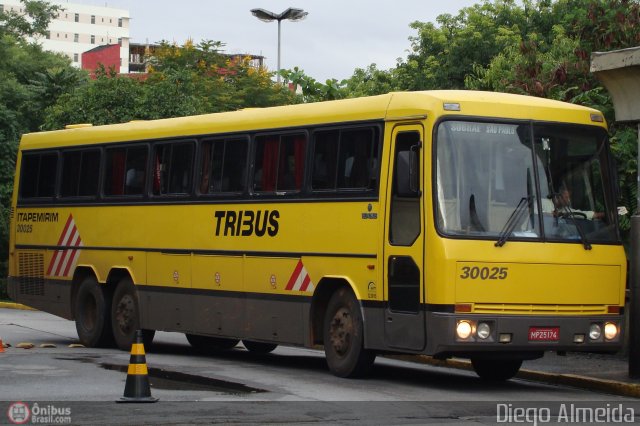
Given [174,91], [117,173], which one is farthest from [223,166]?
[174,91]

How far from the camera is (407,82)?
157 ft

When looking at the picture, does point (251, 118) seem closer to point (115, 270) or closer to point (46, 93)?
point (115, 270)

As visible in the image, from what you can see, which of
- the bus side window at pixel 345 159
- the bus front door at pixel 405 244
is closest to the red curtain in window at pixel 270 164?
the bus side window at pixel 345 159

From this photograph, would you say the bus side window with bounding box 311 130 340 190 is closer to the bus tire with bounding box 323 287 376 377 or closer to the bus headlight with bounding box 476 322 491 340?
the bus tire with bounding box 323 287 376 377

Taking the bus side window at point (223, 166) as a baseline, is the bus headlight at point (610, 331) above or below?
below

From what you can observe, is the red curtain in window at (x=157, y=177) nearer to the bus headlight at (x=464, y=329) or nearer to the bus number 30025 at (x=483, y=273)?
the bus number 30025 at (x=483, y=273)

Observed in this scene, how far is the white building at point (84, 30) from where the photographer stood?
7156 inches

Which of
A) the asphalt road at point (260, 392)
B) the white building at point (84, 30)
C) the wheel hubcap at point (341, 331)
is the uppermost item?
the white building at point (84, 30)

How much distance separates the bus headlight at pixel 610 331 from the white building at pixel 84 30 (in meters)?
167

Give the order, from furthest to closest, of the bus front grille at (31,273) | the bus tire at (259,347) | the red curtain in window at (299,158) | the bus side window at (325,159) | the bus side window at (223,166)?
the bus front grille at (31,273) < the bus tire at (259,347) < the bus side window at (223,166) < the red curtain in window at (299,158) < the bus side window at (325,159)

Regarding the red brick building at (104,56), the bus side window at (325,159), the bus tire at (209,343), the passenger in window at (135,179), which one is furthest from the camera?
the red brick building at (104,56)

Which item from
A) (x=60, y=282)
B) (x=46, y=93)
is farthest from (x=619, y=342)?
(x=46, y=93)

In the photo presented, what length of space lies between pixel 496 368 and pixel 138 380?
5476 millimetres

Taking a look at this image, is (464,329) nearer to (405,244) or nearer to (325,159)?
(405,244)
